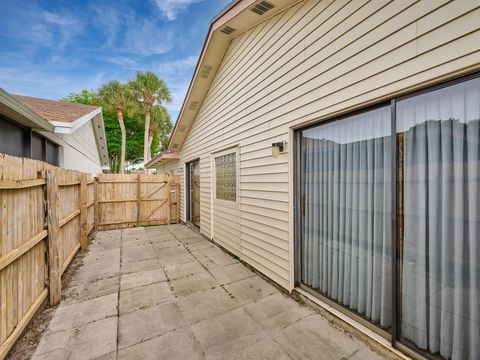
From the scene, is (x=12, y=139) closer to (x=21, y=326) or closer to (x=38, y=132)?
(x=38, y=132)

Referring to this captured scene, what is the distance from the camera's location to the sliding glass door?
1.55 metres

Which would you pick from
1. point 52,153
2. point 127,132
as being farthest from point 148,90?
point 52,153

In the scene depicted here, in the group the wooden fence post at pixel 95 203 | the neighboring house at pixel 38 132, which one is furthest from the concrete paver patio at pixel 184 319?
the wooden fence post at pixel 95 203

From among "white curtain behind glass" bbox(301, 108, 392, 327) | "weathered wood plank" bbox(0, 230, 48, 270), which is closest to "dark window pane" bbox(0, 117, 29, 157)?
"weathered wood plank" bbox(0, 230, 48, 270)

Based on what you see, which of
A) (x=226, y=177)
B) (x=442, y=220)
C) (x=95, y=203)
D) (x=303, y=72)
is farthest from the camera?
(x=95, y=203)

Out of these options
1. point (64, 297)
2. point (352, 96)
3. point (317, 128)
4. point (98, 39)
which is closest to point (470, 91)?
point (352, 96)

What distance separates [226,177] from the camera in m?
5.04

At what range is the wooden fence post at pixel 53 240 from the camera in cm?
284

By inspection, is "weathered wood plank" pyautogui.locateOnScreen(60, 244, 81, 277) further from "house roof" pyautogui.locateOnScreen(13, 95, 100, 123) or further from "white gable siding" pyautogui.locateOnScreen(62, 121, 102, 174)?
"white gable siding" pyautogui.locateOnScreen(62, 121, 102, 174)

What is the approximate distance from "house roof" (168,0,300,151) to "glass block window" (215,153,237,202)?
2068 mm

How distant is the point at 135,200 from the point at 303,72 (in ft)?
23.6

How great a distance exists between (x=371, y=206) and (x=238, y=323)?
195cm

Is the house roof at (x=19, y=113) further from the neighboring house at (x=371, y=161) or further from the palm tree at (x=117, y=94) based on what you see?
the palm tree at (x=117, y=94)

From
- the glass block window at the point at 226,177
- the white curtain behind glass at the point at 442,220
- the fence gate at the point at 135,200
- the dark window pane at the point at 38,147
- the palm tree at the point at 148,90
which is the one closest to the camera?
the white curtain behind glass at the point at 442,220
